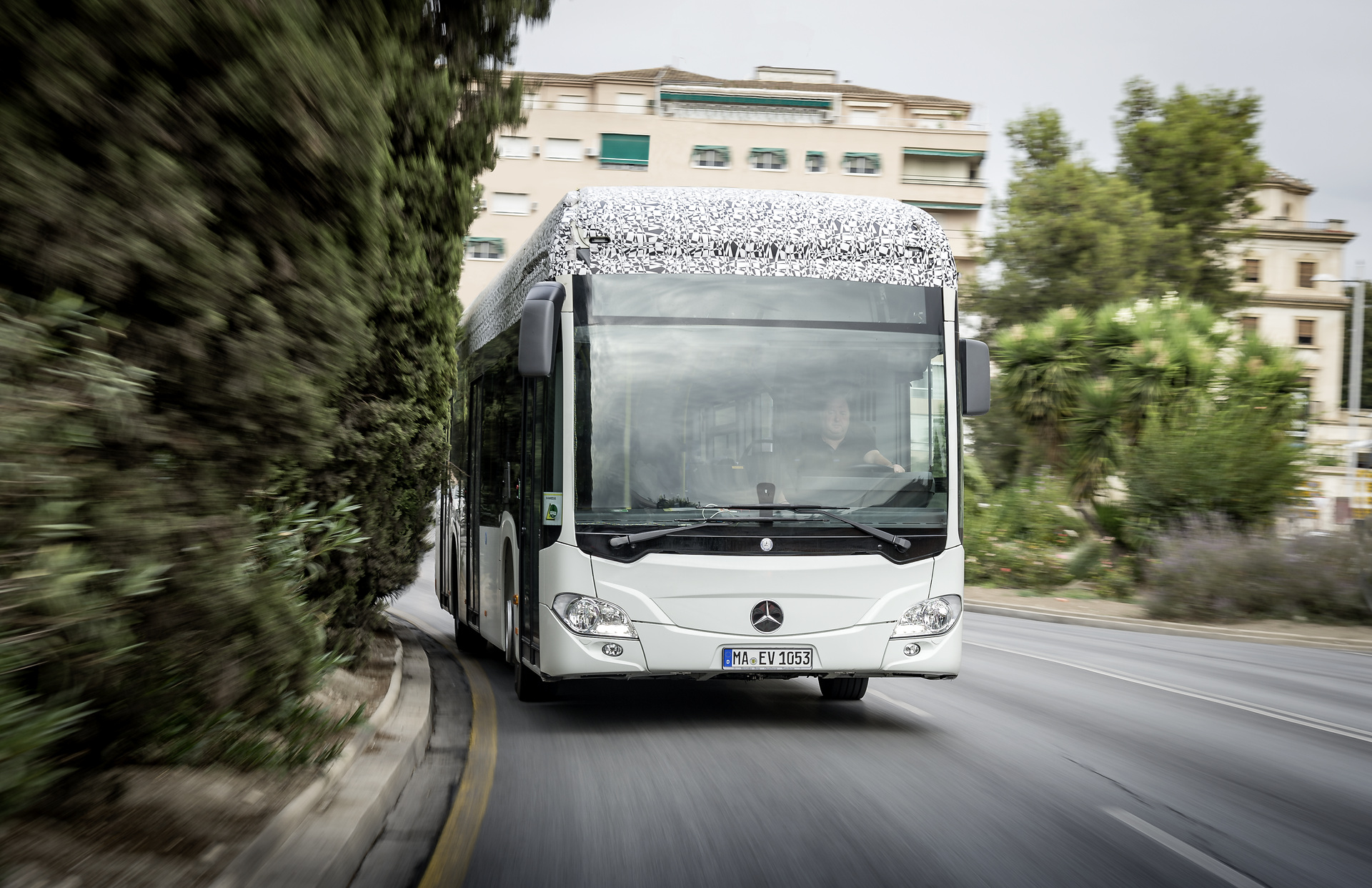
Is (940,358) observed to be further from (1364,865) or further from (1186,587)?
(1186,587)

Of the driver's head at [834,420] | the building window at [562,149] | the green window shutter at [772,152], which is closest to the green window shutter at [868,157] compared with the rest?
the green window shutter at [772,152]

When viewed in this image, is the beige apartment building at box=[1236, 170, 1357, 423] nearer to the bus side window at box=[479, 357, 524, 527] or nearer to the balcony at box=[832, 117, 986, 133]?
the balcony at box=[832, 117, 986, 133]

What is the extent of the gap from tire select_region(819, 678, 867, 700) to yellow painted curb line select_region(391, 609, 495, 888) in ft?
8.33

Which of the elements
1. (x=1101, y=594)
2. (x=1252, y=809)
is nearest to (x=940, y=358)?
(x=1252, y=809)

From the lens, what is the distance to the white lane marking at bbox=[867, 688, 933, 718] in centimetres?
950

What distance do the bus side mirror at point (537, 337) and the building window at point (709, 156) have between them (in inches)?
2170

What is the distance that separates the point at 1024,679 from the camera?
470 inches

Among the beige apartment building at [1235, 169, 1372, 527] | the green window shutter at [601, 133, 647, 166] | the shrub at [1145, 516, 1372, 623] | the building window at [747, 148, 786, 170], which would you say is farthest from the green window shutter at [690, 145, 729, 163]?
the shrub at [1145, 516, 1372, 623]

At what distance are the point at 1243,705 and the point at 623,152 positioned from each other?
54162 millimetres

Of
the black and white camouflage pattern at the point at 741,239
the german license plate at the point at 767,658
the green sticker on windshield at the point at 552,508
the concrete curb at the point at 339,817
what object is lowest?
the concrete curb at the point at 339,817

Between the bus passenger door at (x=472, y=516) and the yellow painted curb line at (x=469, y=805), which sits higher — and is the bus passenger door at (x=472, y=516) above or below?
above

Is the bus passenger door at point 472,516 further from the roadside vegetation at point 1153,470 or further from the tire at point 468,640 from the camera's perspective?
the roadside vegetation at point 1153,470

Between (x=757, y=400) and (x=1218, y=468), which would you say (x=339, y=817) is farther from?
(x=1218, y=468)

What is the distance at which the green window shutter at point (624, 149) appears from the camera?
61688mm
